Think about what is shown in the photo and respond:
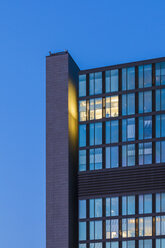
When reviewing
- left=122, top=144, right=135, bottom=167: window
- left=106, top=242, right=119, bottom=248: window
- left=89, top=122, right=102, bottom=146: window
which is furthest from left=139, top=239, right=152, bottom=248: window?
left=89, top=122, right=102, bottom=146: window

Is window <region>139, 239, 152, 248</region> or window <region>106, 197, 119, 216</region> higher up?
window <region>106, 197, 119, 216</region>

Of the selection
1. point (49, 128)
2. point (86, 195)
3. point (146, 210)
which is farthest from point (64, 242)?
point (49, 128)

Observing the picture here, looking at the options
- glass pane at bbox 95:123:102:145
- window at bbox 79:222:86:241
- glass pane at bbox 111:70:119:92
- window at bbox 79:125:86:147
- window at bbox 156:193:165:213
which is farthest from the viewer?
glass pane at bbox 111:70:119:92

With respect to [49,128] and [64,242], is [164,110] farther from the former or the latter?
[64,242]

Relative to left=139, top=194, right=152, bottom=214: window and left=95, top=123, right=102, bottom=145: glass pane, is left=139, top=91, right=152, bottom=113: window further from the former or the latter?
left=139, top=194, right=152, bottom=214: window

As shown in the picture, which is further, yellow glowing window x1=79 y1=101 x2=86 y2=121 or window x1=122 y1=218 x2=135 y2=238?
yellow glowing window x1=79 y1=101 x2=86 y2=121

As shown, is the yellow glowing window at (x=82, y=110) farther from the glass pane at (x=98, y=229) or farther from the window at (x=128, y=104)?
the glass pane at (x=98, y=229)

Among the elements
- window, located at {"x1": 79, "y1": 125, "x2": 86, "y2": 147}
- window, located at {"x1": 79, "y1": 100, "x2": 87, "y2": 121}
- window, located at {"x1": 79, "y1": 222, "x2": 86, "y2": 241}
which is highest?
window, located at {"x1": 79, "y1": 100, "x2": 87, "y2": 121}

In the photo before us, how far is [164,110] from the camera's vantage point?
61.2m

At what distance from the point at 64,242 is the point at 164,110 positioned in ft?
71.8

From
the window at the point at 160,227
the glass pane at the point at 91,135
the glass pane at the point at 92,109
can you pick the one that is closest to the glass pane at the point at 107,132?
the glass pane at the point at 91,135

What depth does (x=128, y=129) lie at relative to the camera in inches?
2450

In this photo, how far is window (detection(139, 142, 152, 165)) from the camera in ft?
199

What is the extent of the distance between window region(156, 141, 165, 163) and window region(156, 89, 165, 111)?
4795mm
